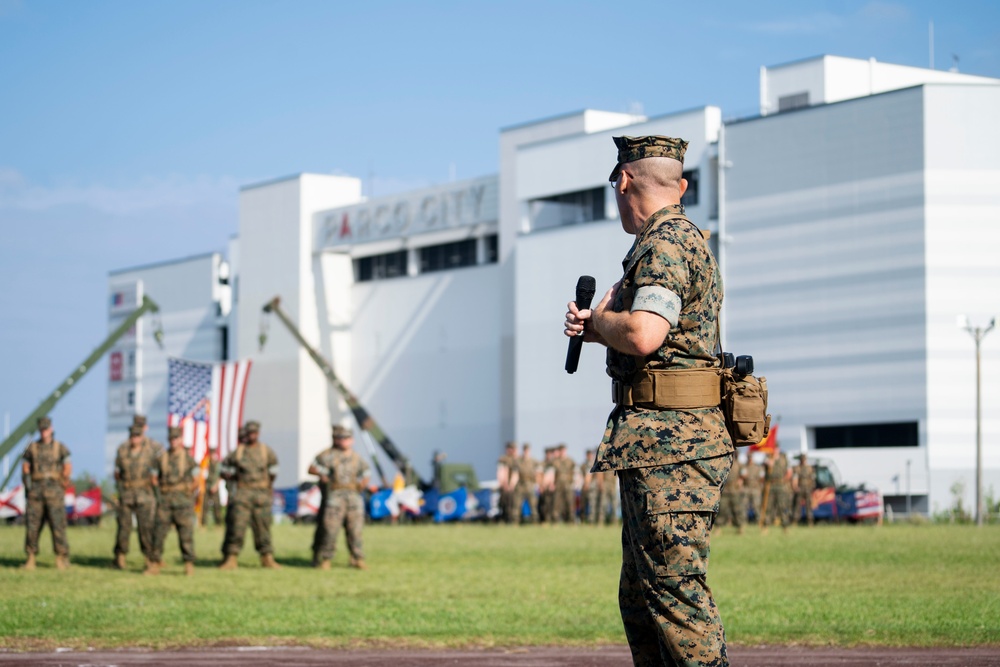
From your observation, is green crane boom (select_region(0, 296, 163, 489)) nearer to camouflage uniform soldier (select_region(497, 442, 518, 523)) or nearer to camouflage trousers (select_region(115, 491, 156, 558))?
camouflage uniform soldier (select_region(497, 442, 518, 523))

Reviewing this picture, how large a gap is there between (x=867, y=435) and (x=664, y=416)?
45701mm

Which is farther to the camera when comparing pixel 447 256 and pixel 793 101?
pixel 447 256

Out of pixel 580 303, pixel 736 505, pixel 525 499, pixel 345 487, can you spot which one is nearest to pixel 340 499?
pixel 345 487

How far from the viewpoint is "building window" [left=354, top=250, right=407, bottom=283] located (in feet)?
225

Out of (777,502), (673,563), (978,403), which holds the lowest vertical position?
(777,502)

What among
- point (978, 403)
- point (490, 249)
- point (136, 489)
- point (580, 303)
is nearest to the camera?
point (580, 303)

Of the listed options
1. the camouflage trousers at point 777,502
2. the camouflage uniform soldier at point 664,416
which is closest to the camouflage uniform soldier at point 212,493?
the camouflage trousers at point 777,502

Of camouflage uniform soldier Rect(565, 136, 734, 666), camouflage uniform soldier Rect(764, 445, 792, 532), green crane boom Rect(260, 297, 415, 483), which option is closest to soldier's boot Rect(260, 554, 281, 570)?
camouflage uniform soldier Rect(764, 445, 792, 532)

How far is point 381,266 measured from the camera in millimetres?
69062

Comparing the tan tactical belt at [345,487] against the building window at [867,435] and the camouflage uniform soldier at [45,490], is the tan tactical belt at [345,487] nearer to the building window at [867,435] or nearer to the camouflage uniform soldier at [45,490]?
the camouflage uniform soldier at [45,490]

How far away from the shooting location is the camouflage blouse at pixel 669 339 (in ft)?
19.6

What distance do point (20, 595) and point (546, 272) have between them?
4369cm

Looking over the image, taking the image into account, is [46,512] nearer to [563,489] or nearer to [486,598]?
[486,598]

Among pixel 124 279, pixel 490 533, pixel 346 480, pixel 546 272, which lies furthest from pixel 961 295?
pixel 124 279
